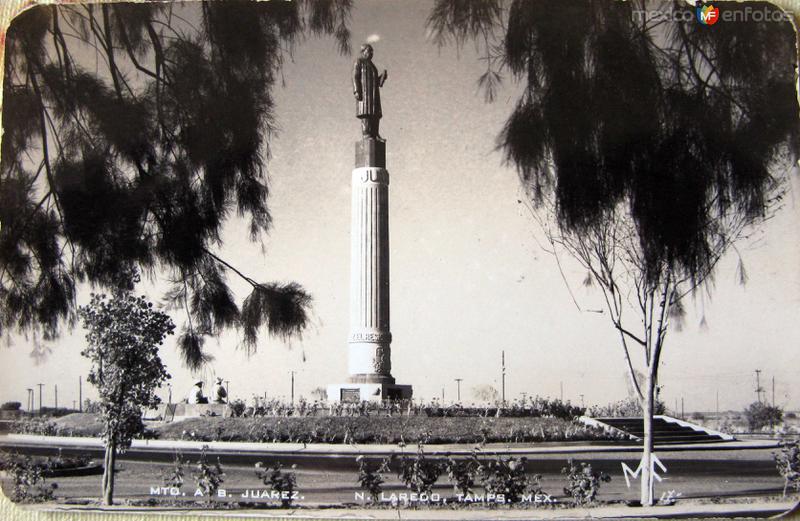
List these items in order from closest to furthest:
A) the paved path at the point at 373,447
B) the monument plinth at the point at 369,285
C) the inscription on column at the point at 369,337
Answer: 1. the paved path at the point at 373,447
2. the monument plinth at the point at 369,285
3. the inscription on column at the point at 369,337

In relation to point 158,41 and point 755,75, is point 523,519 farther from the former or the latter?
point 158,41

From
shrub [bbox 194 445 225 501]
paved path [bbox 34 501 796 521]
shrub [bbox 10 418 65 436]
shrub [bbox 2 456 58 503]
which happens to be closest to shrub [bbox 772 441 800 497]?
paved path [bbox 34 501 796 521]

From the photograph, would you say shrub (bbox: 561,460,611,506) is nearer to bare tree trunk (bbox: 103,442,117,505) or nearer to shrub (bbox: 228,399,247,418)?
bare tree trunk (bbox: 103,442,117,505)

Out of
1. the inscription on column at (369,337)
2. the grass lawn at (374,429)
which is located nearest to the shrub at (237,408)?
the grass lawn at (374,429)

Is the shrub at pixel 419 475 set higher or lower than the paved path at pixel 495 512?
higher

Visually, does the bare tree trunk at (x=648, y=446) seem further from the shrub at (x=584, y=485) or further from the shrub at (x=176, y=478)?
the shrub at (x=176, y=478)

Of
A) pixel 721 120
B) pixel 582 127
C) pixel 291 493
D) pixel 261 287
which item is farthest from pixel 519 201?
pixel 291 493

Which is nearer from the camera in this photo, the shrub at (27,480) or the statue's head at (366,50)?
the shrub at (27,480)
